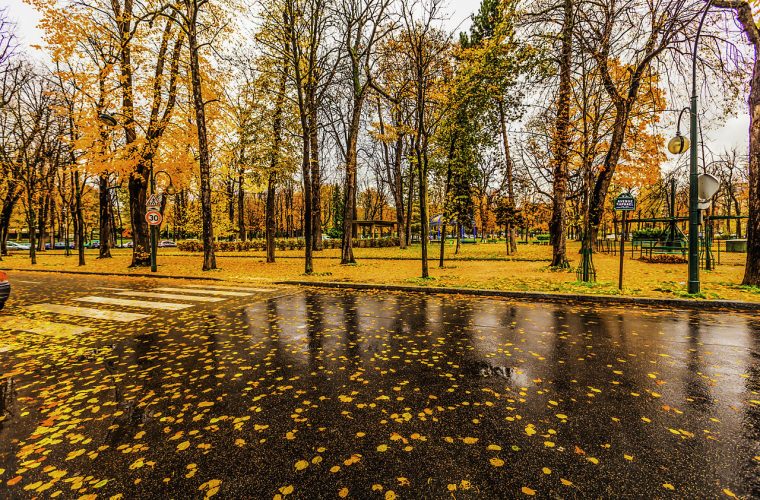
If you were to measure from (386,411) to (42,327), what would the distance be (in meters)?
7.94

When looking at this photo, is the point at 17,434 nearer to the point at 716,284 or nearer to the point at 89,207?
the point at 716,284

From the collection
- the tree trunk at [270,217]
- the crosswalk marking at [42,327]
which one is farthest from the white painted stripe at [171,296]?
the tree trunk at [270,217]

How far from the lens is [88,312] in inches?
327

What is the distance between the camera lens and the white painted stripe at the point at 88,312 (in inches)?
306

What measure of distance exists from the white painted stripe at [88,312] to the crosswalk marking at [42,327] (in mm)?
677

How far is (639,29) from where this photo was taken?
10203 mm

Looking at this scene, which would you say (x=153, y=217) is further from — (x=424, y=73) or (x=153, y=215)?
(x=424, y=73)

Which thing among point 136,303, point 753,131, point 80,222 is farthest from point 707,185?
point 80,222

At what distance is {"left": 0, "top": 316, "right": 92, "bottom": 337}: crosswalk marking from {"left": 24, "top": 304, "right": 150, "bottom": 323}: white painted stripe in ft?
2.22

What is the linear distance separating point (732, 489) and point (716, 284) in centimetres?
1159

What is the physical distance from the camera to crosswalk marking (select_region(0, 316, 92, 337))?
21.7 ft

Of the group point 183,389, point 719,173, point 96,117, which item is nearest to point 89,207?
point 96,117

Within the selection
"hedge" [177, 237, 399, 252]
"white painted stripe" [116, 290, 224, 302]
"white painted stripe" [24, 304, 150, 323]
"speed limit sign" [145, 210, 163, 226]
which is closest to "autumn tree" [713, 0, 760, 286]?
"white painted stripe" [116, 290, 224, 302]

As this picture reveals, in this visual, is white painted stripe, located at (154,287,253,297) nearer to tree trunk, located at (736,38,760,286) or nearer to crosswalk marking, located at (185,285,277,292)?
crosswalk marking, located at (185,285,277,292)
